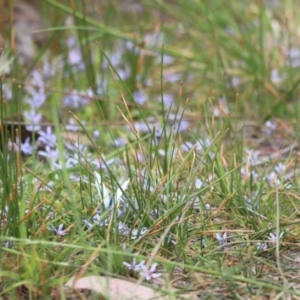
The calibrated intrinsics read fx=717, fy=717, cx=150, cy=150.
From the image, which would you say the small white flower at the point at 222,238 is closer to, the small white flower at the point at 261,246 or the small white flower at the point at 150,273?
the small white flower at the point at 261,246

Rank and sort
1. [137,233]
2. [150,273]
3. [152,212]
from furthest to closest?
[152,212]
[137,233]
[150,273]

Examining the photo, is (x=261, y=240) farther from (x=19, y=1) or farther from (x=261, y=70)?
(x=19, y=1)

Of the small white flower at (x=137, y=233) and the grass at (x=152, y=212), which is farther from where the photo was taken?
the small white flower at (x=137, y=233)

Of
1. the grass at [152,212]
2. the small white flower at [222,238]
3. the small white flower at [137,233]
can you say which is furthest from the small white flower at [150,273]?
the small white flower at [222,238]

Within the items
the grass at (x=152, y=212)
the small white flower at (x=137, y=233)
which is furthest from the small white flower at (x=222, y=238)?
the small white flower at (x=137, y=233)

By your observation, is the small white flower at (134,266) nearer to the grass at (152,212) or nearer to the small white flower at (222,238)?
the grass at (152,212)

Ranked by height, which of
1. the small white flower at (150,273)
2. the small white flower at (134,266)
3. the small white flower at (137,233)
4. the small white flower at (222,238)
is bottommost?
the small white flower at (150,273)

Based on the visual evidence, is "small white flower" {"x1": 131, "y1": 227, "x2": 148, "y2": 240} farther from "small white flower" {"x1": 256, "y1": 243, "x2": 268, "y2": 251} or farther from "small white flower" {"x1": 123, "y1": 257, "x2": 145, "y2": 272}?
"small white flower" {"x1": 256, "y1": 243, "x2": 268, "y2": 251}

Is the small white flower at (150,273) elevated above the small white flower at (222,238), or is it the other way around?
the small white flower at (222,238)

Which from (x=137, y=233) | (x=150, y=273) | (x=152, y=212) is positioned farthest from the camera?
(x=152, y=212)

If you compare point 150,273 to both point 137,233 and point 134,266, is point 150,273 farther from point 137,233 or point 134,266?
point 137,233

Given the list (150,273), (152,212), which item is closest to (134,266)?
(150,273)

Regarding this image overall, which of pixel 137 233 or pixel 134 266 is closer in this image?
pixel 134 266
